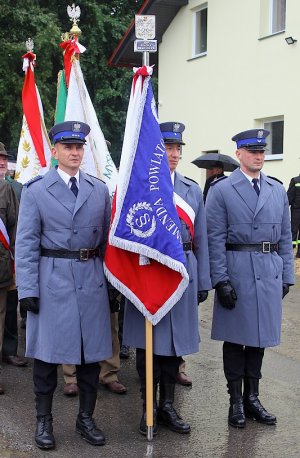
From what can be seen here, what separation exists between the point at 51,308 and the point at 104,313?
38cm

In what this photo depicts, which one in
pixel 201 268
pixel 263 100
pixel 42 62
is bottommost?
pixel 201 268

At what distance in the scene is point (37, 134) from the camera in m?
7.34

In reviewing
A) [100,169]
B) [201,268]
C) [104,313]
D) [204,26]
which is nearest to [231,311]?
[201,268]

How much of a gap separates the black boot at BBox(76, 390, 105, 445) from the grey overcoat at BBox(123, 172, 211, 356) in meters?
0.46

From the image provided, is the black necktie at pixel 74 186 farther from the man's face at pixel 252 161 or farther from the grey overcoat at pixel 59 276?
the man's face at pixel 252 161

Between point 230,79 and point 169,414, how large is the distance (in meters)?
12.5

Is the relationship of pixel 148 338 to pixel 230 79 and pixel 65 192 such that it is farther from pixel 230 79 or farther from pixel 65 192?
pixel 230 79

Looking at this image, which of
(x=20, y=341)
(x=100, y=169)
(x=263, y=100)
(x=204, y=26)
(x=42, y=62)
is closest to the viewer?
(x=100, y=169)

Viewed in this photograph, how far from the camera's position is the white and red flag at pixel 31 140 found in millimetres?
7242

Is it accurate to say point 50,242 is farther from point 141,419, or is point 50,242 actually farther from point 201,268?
point 141,419

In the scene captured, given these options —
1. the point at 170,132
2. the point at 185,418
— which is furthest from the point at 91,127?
the point at 185,418

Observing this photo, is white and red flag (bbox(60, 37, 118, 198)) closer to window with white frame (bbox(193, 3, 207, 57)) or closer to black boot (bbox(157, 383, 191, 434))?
black boot (bbox(157, 383, 191, 434))

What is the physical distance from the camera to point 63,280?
4.40m

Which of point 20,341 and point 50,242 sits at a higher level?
point 50,242
